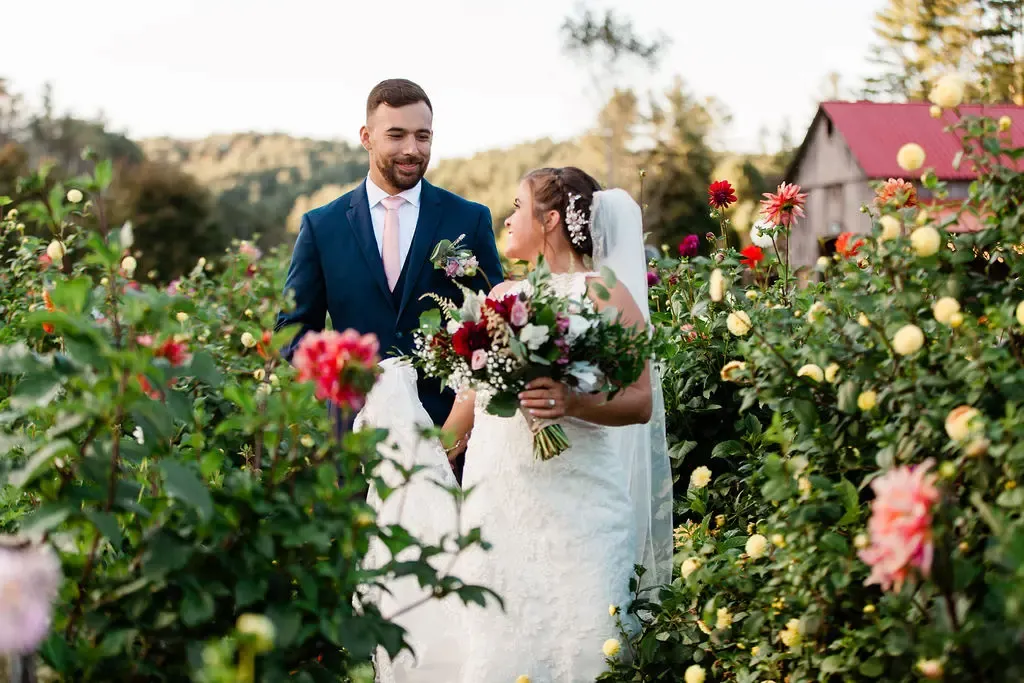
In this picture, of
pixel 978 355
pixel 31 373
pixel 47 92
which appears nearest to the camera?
pixel 31 373

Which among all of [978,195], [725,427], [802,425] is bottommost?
[725,427]

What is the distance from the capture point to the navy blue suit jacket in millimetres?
3834

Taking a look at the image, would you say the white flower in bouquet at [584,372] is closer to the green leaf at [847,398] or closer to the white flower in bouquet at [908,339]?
the green leaf at [847,398]

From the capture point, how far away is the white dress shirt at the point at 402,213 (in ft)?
13.0

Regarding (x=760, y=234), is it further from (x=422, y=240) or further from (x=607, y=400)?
(x=422, y=240)

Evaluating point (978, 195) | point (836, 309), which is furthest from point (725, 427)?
point (978, 195)

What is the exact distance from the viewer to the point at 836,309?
253 centimetres

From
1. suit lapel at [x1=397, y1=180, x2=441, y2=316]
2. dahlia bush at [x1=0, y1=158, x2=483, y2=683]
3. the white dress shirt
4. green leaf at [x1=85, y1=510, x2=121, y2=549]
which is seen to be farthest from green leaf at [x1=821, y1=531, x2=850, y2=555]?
Answer: the white dress shirt

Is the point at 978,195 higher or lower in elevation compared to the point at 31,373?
higher

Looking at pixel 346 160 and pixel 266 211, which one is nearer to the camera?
pixel 266 211

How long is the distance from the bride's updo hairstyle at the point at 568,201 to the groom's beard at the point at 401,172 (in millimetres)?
612

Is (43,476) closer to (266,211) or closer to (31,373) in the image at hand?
(31,373)

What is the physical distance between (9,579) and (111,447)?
484 millimetres

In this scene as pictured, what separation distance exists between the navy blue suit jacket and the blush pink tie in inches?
1.6
